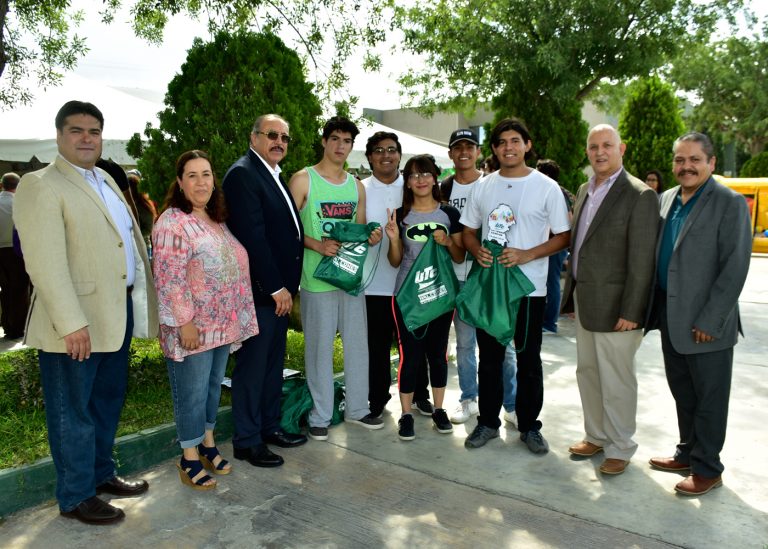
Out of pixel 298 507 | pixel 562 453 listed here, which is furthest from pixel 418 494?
pixel 562 453

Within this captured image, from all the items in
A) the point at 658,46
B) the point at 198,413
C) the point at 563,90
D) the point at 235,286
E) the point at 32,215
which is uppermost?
the point at 658,46

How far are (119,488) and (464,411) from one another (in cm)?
245

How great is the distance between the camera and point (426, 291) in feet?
14.1

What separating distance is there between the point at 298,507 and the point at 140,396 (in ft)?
6.64

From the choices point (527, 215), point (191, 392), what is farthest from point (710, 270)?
point (191, 392)

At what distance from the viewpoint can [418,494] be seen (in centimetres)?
365

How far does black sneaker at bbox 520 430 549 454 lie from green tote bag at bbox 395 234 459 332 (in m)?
1.00

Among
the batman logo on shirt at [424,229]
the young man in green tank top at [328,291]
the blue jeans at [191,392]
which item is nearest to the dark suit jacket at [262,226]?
the young man in green tank top at [328,291]

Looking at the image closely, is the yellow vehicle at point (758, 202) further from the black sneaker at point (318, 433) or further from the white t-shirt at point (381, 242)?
the black sneaker at point (318, 433)

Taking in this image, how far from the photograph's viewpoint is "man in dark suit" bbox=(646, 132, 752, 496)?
340 cm

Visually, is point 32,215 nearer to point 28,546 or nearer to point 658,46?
point 28,546

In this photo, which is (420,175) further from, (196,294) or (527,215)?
(196,294)

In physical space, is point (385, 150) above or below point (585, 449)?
above

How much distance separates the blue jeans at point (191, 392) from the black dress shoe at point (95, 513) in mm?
509
